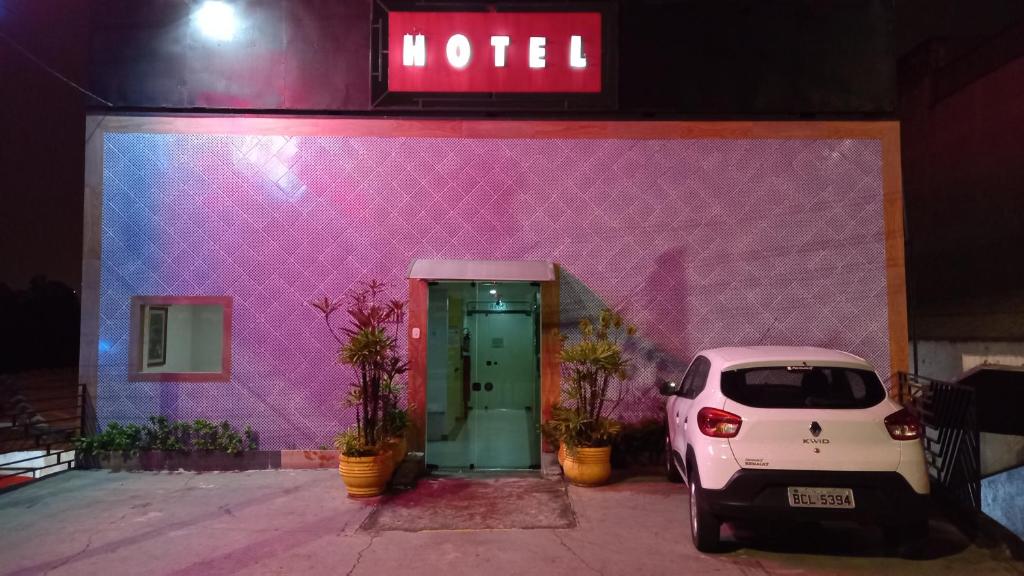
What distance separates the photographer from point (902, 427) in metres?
4.21

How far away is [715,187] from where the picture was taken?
A: 7680mm

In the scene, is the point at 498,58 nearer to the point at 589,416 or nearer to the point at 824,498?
the point at 589,416

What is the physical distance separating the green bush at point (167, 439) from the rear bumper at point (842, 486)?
20.5ft

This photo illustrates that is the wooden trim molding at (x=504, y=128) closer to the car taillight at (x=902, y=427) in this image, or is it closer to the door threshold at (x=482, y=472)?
the door threshold at (x=482, y=472)

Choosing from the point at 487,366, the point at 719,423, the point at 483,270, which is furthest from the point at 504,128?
the point at 719,423

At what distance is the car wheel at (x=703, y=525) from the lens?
176 inches

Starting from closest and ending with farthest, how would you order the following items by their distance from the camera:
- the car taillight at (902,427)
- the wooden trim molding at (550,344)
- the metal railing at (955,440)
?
the car taillight at (902,427)
the metal railing at (955,440)
the wooden trim molding at (550,344)

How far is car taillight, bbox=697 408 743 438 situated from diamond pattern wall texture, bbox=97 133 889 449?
2919mm

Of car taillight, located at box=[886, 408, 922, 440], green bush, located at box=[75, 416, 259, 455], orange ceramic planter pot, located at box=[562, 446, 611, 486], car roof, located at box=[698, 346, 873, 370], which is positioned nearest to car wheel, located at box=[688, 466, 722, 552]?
car roof, located at box=[698, 346, 873, 370]

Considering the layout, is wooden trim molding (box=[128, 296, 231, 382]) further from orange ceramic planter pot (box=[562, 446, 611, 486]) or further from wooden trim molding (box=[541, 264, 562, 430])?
orange ceramic planter pot (box=[562, 446, 611, 486])

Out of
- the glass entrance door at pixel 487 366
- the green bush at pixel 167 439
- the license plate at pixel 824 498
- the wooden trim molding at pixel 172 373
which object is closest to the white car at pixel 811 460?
the license plate at pixel 824 498

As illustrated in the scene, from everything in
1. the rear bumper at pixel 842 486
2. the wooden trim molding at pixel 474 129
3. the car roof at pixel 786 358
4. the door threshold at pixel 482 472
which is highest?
the wooden trim molding at pixel 474 129

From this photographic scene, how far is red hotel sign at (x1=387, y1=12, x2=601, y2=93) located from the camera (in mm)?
7754

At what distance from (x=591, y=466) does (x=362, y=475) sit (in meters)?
2.64
